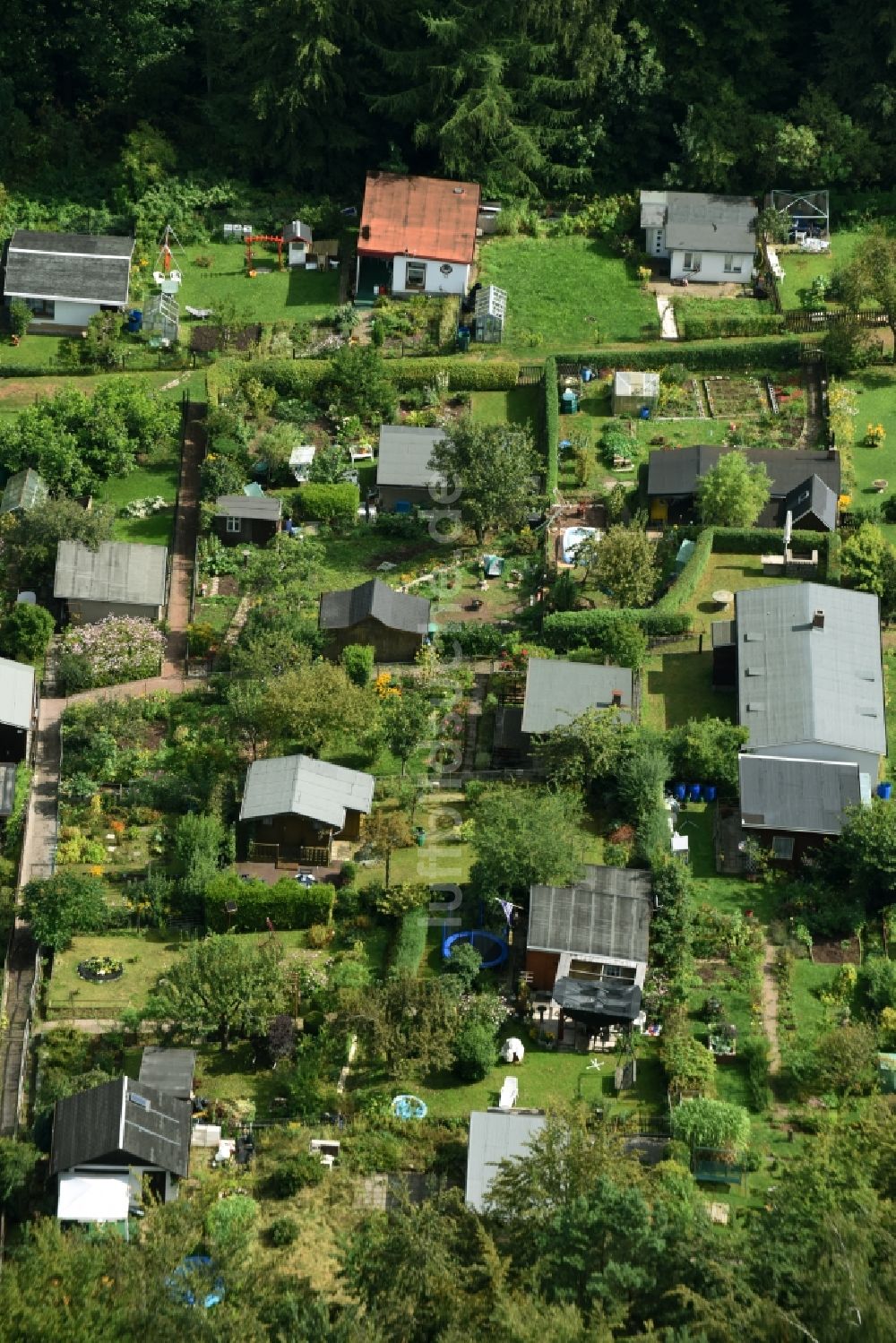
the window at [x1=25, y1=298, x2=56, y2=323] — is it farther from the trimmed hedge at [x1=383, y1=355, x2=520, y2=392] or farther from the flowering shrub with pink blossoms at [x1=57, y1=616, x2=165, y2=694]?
the flowering shrub with pink blossoms at [x1=57, y1=616, x2=165, y2=694]

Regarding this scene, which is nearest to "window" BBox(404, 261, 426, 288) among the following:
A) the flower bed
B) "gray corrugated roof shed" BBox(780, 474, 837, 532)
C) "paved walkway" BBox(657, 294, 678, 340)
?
"paved walkway" BBox(657, 294, 678, 340)

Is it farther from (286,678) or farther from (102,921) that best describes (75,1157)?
(286,678)

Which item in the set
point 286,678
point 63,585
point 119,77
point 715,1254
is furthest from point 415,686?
point 119,77

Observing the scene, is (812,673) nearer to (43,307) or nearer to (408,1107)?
(408,1107)

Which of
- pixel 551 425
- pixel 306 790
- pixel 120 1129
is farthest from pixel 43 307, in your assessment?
pixel 120 1129

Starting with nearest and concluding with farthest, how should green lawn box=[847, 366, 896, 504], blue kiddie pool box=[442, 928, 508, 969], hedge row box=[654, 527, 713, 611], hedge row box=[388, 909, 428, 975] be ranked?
hedge row box=[388, 909, 428, 975], blue kiddie pool box=[442, 928, 508, 969], hedge row box=[654, 527, 713, 611], green lawn box=[847, 366, 896, 504]

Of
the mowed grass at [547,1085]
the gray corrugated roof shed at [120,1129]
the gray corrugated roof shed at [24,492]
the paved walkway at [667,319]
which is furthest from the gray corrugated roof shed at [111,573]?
the paved walkway at [667,319]

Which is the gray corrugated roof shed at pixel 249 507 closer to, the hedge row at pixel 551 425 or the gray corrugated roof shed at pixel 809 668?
the hedge row at pixel 551 425
